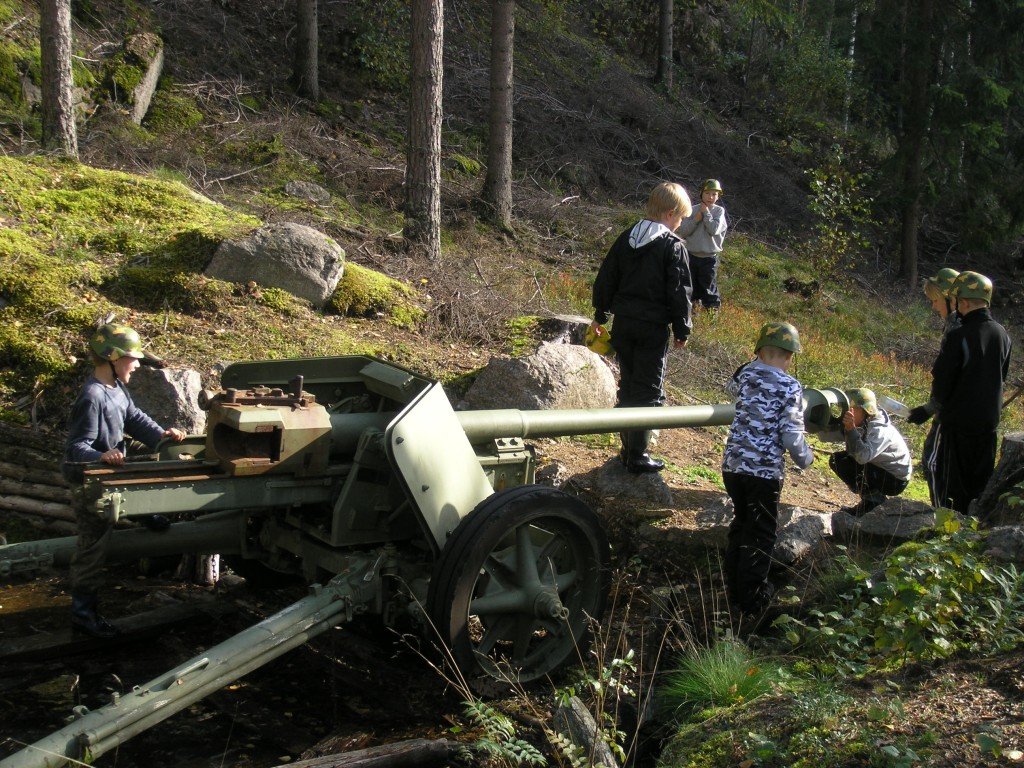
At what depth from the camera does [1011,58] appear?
1953 cm

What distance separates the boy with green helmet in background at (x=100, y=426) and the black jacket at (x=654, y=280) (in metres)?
2.92

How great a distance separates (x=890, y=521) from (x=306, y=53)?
13.1 m

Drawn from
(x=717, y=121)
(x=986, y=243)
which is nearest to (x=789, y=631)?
(x=986, y=243)

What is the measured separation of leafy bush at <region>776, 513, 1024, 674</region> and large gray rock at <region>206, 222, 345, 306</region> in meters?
5.50

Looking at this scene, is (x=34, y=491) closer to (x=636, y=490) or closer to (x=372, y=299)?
(x=372, y=299)

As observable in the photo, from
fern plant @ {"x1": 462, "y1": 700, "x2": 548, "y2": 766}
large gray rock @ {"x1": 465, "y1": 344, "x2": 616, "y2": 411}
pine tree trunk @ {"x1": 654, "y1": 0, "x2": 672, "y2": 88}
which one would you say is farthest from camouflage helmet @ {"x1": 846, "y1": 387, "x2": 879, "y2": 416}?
pine tree trunk @ {"x1": 654, "y1": 0, "x2": 672, "y2": 88}

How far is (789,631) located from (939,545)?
2.80ft

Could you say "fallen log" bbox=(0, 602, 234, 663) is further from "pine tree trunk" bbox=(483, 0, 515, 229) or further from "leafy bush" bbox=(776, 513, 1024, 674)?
"pine tree trunk" bbox=(483, 0, 515, 229)

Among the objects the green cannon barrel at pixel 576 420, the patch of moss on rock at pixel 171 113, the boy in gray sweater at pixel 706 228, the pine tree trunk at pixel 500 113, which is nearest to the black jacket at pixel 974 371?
the green cannon barrel at pixel 576 420

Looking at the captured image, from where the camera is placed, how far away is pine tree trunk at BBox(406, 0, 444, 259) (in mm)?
10898

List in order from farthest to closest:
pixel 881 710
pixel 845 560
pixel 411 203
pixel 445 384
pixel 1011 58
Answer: pixel 1011 58, pixel 411 203, pixel 445 384, pixel 845 560, pixel 881 710

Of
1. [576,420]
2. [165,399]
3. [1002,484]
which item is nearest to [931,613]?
[576,420]

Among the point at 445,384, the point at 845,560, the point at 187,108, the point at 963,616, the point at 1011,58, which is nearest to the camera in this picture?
the point at 963,616

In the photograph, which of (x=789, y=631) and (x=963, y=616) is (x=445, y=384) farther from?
(x=963, y=616)
